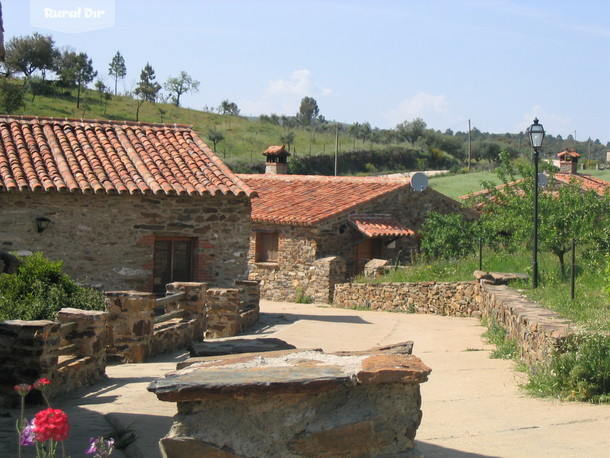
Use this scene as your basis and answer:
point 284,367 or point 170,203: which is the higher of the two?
point 170,203

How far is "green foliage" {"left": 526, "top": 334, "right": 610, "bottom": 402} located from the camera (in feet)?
24.4

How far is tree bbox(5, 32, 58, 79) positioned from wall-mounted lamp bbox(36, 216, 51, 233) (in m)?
42.5

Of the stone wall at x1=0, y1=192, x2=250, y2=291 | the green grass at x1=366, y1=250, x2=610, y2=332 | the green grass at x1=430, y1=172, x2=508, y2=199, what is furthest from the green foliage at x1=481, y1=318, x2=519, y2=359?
the green grass at x1=430, y1=172, x2=508, y2=199

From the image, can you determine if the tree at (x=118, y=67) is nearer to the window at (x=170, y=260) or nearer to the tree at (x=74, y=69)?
the tree at (x=74, y=69)

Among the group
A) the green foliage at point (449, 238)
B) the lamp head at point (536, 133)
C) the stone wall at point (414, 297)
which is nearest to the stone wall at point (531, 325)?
the lamp head at point (536, 133)

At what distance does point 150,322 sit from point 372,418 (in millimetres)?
7345

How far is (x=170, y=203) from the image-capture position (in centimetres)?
1686

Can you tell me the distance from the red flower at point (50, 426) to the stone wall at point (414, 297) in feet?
52.9

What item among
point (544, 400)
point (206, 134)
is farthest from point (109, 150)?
point (206, 134)

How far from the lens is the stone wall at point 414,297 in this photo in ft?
64.4

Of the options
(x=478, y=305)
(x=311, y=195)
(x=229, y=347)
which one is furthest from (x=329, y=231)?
(x=229, y=347)

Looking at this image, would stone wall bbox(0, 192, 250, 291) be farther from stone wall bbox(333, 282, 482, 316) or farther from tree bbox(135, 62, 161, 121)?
tree bbox(135, 62, 161, 121)

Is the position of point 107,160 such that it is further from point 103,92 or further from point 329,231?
point 103,92

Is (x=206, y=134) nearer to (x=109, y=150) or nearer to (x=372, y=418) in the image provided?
(x=109, y=150)
